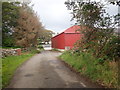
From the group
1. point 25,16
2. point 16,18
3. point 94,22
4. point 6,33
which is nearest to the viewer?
point 94,22

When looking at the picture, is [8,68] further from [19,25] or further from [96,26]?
[19,25]

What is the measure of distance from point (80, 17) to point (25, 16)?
1723 cm

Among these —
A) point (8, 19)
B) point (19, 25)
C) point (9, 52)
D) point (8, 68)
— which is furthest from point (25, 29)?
point (8, 68)

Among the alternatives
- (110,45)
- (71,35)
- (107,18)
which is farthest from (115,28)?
(71,35)

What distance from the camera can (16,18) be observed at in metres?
29.3

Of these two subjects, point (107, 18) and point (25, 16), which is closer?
point (107, 18)

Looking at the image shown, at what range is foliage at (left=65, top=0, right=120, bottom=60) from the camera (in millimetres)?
8773

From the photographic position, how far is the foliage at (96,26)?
345 inches

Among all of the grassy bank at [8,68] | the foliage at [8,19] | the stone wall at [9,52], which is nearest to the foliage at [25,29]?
the foliage at [8,19]

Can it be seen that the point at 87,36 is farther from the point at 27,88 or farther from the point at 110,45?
the point at 27,88

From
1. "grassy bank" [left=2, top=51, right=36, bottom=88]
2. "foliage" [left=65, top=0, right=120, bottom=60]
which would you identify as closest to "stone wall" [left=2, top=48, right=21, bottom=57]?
"grassy bank" [left=2, top=51, right=36, bottom=88]

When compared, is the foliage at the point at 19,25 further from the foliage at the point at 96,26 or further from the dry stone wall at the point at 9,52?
the foliage at the point at 96,26

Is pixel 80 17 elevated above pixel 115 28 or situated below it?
above

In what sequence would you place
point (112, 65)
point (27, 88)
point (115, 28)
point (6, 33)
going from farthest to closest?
1. point (6, 33)
2. point (115, 28)
3. point (112, 65)
4. point (27, 88)
